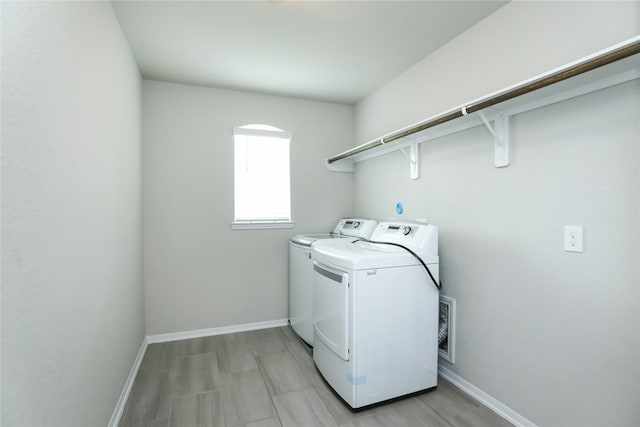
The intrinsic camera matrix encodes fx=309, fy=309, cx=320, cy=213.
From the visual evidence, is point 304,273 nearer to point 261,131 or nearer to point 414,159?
point 414,159

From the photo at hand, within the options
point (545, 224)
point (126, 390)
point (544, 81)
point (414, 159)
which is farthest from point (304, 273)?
point (544, 81)

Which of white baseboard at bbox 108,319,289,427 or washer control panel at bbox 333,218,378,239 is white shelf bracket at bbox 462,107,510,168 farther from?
white baseboard at bbox 108,319,289,427

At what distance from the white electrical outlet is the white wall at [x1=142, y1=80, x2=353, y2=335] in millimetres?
2240

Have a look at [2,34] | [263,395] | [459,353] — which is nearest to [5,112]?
[2,34]

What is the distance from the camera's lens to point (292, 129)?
325cm

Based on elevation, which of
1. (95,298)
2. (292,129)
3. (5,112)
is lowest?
(95,298)

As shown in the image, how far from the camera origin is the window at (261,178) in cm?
308

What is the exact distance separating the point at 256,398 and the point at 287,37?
2.38 meters

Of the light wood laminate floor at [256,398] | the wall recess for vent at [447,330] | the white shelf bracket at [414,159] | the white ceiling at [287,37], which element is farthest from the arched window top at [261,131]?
the wall recess for vent at [447,330]

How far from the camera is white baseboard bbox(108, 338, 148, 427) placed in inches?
66.3

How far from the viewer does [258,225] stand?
10.2ft

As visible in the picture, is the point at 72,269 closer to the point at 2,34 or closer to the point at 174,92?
the point at 2,34

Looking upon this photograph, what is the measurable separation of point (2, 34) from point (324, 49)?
6.20 feet

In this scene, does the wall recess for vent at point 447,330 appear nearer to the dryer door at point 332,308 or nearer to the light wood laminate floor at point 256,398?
the light wood laminate floor at point 256,398
